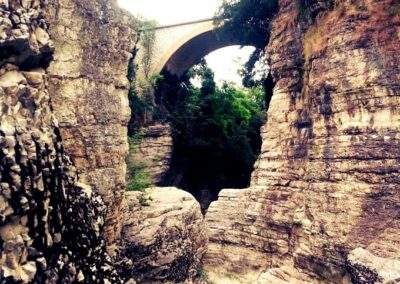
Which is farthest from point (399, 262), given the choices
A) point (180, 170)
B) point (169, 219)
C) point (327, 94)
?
point (180, 170)

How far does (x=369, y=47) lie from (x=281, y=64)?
3.61 m

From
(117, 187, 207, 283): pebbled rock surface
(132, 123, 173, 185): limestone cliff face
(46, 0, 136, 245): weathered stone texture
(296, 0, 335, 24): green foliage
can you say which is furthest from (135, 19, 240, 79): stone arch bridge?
(46, 0, 136, 245): weathered stone texture

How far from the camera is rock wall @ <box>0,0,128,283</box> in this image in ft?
10.5

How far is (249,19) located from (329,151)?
8859mm

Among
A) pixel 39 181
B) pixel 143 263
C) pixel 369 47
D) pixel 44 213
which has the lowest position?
pixel 143 263

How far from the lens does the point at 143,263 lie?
375 inches

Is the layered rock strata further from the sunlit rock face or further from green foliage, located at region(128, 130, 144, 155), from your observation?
the sunlit rock face

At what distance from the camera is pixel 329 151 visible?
1027 centimetres

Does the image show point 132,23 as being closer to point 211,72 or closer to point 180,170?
point 180,170

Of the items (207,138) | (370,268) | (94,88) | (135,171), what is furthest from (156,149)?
(370,268)

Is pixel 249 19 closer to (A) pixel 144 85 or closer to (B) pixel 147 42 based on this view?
(A) pixel 144 85

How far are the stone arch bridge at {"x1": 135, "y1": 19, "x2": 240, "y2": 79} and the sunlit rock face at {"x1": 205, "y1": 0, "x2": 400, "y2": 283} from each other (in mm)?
8190

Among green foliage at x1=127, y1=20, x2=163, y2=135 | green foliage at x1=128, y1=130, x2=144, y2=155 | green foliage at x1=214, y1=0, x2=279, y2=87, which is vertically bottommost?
green foliage at x1=128, y1=130, x2=144, y2=155

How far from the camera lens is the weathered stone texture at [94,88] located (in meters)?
7.45
